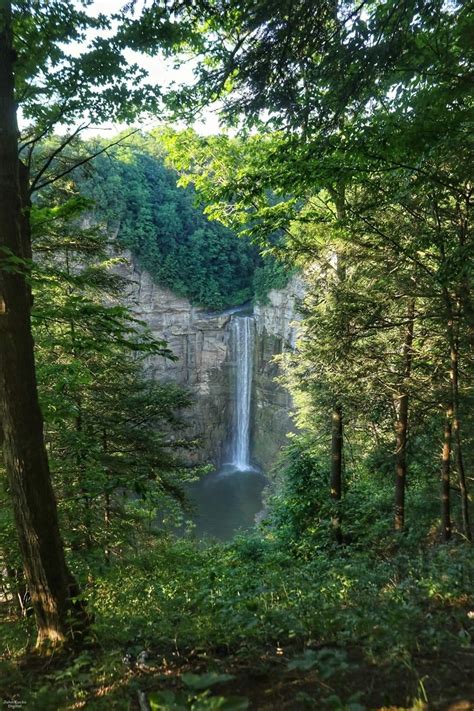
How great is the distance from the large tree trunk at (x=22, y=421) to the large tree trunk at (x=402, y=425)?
6096 mm

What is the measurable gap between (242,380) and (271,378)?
303cm

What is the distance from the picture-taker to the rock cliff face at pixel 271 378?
28.1 m

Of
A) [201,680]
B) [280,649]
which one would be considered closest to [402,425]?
[280,649]

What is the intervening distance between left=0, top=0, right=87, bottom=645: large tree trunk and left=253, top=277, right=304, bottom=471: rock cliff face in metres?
24.2

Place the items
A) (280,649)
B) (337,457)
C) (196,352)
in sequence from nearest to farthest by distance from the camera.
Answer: (280,649)
(337,457)
(196,352)

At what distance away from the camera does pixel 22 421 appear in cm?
347

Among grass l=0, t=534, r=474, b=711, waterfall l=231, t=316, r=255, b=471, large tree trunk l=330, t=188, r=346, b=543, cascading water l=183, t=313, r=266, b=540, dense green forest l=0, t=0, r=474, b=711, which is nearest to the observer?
grass l=0, t=534, r=474, b=711

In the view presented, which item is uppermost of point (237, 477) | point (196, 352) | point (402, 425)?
point (196, 352)

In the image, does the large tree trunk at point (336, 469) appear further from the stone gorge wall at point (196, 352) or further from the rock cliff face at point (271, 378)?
the stone gorge wall at point (196, 352)

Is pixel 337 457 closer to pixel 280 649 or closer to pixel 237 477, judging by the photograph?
pixel 280 649

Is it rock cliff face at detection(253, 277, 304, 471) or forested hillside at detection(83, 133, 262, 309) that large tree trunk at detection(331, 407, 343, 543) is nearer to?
rock cliff face at detection(253, 277, 304, 471)

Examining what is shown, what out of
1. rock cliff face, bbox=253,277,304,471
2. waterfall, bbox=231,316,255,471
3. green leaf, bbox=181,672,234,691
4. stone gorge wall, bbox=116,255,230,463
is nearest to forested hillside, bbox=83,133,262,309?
stone gorge wall, bbox=116,255,230,463

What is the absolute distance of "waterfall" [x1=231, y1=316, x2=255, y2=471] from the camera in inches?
1203

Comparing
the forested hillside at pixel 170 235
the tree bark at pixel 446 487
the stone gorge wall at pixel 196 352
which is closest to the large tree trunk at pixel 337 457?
the tree bark at pixel 446 487
